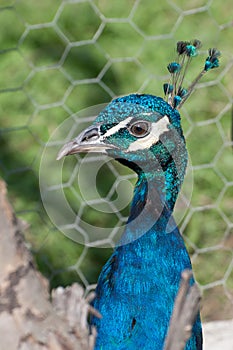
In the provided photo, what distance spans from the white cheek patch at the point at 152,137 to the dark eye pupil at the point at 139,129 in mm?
10

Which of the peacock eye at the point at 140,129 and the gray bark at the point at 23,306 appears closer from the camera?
the gray bark at the point at 23,306

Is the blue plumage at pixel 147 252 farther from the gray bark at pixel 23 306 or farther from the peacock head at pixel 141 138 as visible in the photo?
the gray bark at pixel 23 306

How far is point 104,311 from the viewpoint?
1470 millimetres

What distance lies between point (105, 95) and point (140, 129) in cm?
80

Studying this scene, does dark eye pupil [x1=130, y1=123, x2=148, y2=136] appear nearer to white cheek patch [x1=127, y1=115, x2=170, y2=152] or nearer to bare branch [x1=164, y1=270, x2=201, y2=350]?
white cheek patch [x1=127, y1=115, x2=170, y2=152]

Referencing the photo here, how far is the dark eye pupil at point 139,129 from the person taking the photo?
4.59ft

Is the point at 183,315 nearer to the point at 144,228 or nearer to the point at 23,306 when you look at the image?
the point at 23,306

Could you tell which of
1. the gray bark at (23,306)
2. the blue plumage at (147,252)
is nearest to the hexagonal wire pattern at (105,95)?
the blue plumage at (147,252)

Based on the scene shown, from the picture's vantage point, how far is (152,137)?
142cm

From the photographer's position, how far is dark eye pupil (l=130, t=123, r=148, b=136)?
55.1 inches

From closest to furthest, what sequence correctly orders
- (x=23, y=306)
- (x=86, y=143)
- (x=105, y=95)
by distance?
(x=23, y=306) < (x=86, y=143) < (x=105, y=95)

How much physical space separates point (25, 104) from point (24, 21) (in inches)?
9.1

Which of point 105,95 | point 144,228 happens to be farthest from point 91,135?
point 105,95

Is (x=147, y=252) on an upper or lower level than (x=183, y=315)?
lower
